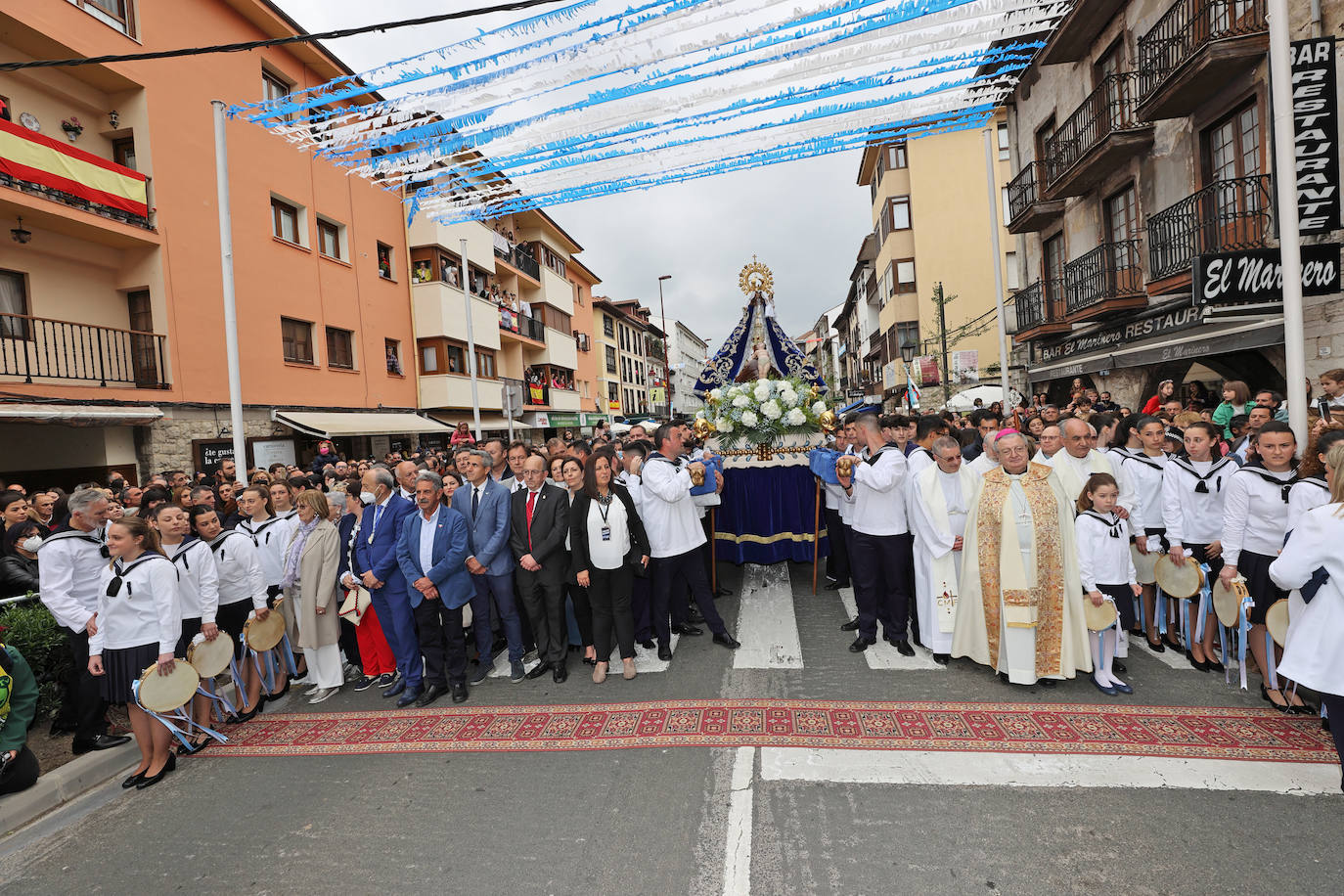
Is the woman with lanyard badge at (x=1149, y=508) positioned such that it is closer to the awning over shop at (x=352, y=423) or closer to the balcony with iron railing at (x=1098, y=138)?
the balcony with iron railing at (x=1098, y=138)

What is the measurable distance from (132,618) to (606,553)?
319 centimetres

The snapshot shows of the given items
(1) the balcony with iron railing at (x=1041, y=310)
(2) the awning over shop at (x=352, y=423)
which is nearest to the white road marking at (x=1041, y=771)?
(2) the awning over shop at (x=352, y=423)

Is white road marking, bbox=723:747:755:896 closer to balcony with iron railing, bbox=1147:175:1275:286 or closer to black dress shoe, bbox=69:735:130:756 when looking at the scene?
black dress shoe, bbox=69:735:130:756

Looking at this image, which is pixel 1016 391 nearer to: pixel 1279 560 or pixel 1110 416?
pixel 1110 416

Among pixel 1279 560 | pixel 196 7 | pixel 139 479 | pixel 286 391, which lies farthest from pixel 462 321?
pixel 1279 560

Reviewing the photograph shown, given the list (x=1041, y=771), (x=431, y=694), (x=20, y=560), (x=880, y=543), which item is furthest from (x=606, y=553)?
(x=20, y=560)

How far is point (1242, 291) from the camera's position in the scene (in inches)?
254

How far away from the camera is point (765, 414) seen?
8.20 m

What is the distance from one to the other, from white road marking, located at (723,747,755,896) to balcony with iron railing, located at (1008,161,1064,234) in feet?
59.3

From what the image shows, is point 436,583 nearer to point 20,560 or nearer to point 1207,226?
point 20,560

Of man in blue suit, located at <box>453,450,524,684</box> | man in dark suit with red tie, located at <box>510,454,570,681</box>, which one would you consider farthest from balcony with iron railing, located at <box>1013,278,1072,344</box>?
man in blue suit, located at <box>453,450,524,684</box>

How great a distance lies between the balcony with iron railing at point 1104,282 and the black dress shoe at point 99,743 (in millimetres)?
16797

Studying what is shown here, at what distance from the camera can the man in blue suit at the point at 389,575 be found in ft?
17.9

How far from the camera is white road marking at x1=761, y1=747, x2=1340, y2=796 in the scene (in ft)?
11.3
